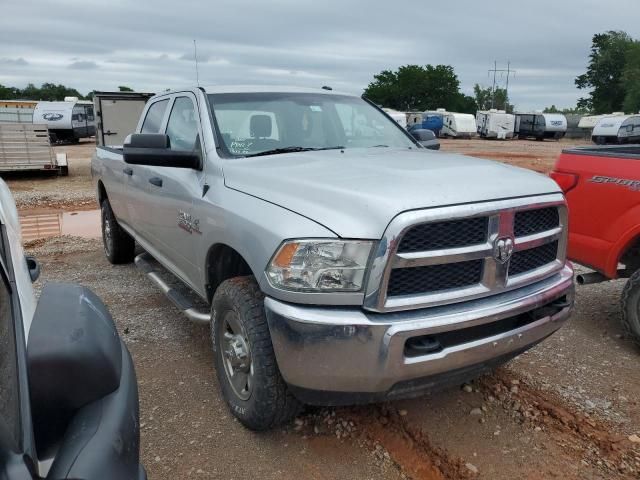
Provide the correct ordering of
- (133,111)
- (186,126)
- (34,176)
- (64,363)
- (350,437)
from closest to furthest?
(64,363)
(350,437)
(186,126)
(133,111)
(34,176)

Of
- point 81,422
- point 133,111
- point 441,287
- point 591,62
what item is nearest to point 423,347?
point 441,287

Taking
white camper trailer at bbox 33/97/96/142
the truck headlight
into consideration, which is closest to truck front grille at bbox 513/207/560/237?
the truck headlight

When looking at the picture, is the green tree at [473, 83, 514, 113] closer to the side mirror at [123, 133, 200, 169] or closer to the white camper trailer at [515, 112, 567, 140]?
the white camper trailer at [515, 112, 567, 140]

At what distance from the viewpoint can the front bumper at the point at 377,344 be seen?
228cm

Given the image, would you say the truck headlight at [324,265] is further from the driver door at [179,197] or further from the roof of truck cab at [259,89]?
the roof of truck cab at [259,89]

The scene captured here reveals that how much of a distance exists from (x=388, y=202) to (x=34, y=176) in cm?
1601

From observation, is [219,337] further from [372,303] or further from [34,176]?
[34,176]

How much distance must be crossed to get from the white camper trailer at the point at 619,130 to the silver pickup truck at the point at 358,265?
102ft

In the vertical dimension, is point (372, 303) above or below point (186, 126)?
below

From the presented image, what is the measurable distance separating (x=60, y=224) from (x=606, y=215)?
8334 mm

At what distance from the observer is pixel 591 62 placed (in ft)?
248

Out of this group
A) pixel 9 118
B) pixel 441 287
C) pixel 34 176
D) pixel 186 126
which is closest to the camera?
pixel 441 287

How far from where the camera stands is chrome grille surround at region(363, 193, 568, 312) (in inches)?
89.8

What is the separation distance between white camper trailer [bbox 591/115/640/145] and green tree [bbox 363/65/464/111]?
52396 millimetres
